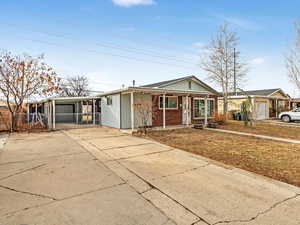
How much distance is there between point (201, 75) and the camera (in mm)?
21062

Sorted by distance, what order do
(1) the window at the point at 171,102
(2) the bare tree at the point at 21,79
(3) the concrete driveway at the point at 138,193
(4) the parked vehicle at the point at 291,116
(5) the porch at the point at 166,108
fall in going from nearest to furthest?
(3) the concrete driveway at the point at 138,193
(2) the bare tree at the point at 21,79
(5) the porch at the point at 166,108
(1) the window at the point at 171,102
(4) the parked vehicle at the point at 291,116

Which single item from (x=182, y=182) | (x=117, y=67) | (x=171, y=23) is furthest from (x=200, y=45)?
(x=182, y=182)

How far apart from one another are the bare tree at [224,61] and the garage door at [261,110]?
11.3ft

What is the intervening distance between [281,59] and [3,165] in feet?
61.2

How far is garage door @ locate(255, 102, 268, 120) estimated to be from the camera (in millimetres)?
19623

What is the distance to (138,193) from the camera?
A: 121 inches

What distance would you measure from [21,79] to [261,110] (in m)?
23.5

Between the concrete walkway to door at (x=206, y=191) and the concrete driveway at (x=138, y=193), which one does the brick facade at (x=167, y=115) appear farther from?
the concrete driveway at (x=138, y=193)

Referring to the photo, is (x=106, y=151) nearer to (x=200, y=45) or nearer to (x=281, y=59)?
(x=281, y=59)

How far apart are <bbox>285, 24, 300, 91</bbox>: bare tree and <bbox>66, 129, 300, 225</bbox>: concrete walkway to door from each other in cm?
1369

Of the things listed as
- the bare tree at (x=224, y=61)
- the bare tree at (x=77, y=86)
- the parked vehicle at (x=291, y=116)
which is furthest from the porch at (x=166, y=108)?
the bare tree at (x=77, y=86)

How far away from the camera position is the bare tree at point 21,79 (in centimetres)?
1121

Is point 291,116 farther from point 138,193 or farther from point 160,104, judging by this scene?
point 138,193

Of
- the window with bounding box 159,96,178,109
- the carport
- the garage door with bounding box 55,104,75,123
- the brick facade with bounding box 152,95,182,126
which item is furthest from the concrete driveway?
the garage door with bounding box 55,104,75,123
